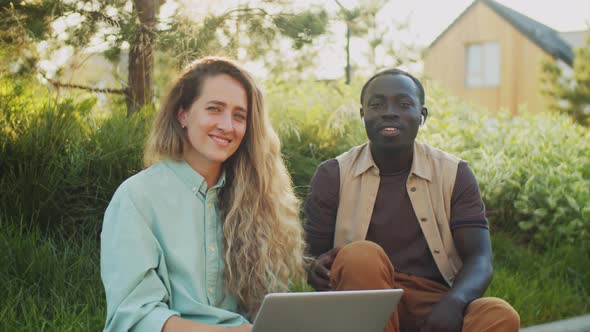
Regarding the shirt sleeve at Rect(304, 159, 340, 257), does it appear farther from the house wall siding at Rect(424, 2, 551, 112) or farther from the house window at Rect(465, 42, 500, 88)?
the house window at Rect(465, 42, 500, 88)

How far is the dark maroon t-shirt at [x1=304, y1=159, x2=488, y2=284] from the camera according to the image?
3215 mm

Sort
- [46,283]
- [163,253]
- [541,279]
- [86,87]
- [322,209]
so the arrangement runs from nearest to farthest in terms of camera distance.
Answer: [163,253]
[322,209]
[46,283]
[541,279]
[86,87]

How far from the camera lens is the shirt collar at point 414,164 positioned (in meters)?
3.27

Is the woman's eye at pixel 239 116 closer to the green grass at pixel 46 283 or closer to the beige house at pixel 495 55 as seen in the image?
the green grass at pixel 46 283

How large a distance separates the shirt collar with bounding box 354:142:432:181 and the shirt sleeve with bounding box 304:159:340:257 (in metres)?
0.12

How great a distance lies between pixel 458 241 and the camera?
3.18m

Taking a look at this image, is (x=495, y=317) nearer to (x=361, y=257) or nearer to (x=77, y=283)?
(x=361, y=257)

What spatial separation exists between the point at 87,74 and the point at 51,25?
1.14m

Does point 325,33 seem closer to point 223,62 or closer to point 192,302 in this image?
point 223,62

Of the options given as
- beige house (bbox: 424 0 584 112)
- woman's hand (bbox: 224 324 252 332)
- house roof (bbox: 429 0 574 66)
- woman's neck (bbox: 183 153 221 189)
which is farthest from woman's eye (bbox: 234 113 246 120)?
house roof (bbox: 429 0 574 66)

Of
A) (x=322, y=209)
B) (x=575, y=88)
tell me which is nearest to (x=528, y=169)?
(x=322, y=209)

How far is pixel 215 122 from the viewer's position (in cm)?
267

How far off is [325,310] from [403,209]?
1.10 m

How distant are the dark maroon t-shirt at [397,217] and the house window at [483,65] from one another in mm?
22788
